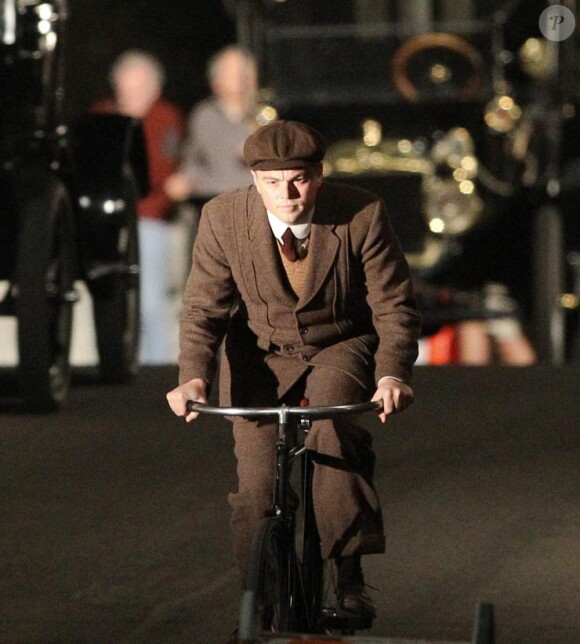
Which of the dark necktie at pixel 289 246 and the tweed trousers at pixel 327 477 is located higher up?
the dark necktie at pixel 289 246

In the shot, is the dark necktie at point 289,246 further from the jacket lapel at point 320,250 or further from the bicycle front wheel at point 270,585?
the bicycle front wheel at point 270,585

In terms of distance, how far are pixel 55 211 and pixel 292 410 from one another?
15.7 feet

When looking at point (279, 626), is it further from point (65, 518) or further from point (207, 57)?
point (207, 57)

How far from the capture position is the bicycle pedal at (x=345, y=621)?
4941 millimetres

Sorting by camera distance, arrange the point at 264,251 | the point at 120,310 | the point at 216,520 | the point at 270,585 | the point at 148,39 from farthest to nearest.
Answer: the point at 148,39, the point at 120,310, the point at 216,520, the point at 264,251, the point at 270,585

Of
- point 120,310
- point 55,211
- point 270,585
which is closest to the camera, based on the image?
point 270,585

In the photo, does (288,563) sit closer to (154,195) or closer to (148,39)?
(154,195)

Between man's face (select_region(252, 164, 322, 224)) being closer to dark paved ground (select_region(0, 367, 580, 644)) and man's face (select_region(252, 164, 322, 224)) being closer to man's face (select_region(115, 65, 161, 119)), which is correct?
dark paved ground (select_region(0, 367, 580, 644))

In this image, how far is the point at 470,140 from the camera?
12.9 metres

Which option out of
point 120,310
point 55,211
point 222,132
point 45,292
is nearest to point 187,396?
point 45,292

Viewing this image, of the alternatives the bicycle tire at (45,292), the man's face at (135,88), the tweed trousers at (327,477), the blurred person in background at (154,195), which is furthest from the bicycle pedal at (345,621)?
the man's face at (135,88)

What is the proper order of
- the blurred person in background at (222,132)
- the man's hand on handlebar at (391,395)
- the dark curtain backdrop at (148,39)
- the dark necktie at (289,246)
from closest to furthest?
1. the man's hand on handlebar at (391,395)
2. the dark necktie at (289,246)
3. the blurred person in background at (222,132)
4. the dark curtain backdrop at (148,39)

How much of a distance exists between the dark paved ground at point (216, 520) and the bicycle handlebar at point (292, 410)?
44.0 inches

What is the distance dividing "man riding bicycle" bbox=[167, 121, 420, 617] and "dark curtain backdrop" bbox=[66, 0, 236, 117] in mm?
13242
